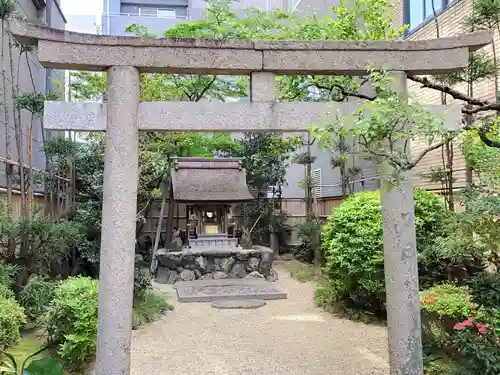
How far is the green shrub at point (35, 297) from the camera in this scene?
7.07m

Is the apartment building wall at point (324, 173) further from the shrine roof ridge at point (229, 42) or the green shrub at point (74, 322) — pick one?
the green shrub at point (74, 322)

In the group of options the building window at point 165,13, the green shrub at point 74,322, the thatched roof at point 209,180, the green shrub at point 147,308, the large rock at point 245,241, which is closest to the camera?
the green shrub at point 74,322

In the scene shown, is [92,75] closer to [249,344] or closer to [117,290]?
[249,344]

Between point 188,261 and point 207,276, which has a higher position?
point 188,261

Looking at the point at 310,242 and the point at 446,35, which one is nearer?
the point at 446,35

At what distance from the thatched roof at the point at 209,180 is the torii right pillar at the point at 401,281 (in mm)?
10405

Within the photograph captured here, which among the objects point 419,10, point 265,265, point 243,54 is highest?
point 419,10

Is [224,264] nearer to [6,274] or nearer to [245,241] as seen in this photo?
[245,241]

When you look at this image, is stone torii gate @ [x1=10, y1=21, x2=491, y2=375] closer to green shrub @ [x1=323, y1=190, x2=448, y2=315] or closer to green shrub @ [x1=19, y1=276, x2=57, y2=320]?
green shrub @ [x1=19, y1=276, x2=57, y2=320]

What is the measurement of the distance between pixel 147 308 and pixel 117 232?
5.68 meters

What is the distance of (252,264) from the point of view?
47.3 ft

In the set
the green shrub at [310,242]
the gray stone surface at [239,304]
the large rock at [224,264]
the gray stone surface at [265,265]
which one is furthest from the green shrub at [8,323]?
the green shrub at [310,242]

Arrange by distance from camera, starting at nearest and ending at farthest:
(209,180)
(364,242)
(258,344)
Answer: (258,344) < (364,242) < (209,180)

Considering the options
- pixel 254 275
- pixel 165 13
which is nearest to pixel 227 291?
pixel 254 275
